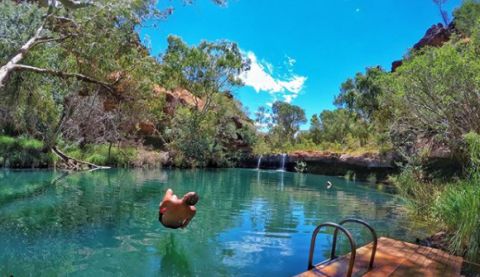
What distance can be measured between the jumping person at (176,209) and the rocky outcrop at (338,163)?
21122 mm

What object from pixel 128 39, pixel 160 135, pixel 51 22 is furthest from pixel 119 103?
pixel 160 135

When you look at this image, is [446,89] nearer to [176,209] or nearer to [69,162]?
[176,209]

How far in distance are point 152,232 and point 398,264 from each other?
5.10m

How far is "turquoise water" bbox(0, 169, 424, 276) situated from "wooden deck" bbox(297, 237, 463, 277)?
1395 mm

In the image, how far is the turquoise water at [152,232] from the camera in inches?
243

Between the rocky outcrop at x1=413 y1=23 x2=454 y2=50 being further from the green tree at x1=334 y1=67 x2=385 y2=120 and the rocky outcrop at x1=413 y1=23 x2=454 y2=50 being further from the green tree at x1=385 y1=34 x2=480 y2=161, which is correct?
the green tree at x1=385 y1=34 x2=480 y2=161

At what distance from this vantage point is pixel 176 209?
7402 millimetres

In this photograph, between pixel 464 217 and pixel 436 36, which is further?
pixel 436 36

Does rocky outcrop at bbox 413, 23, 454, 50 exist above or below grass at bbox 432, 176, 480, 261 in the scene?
above

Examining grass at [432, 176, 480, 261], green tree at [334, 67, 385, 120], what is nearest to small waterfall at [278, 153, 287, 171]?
green tree at [334, 67, 385, 120]

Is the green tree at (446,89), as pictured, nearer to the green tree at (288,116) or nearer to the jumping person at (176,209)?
the jumping person at (176,209)

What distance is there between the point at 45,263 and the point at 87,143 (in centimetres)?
2345

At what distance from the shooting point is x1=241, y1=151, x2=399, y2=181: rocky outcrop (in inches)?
1101

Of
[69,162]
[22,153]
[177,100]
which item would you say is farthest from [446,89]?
[177,100]
